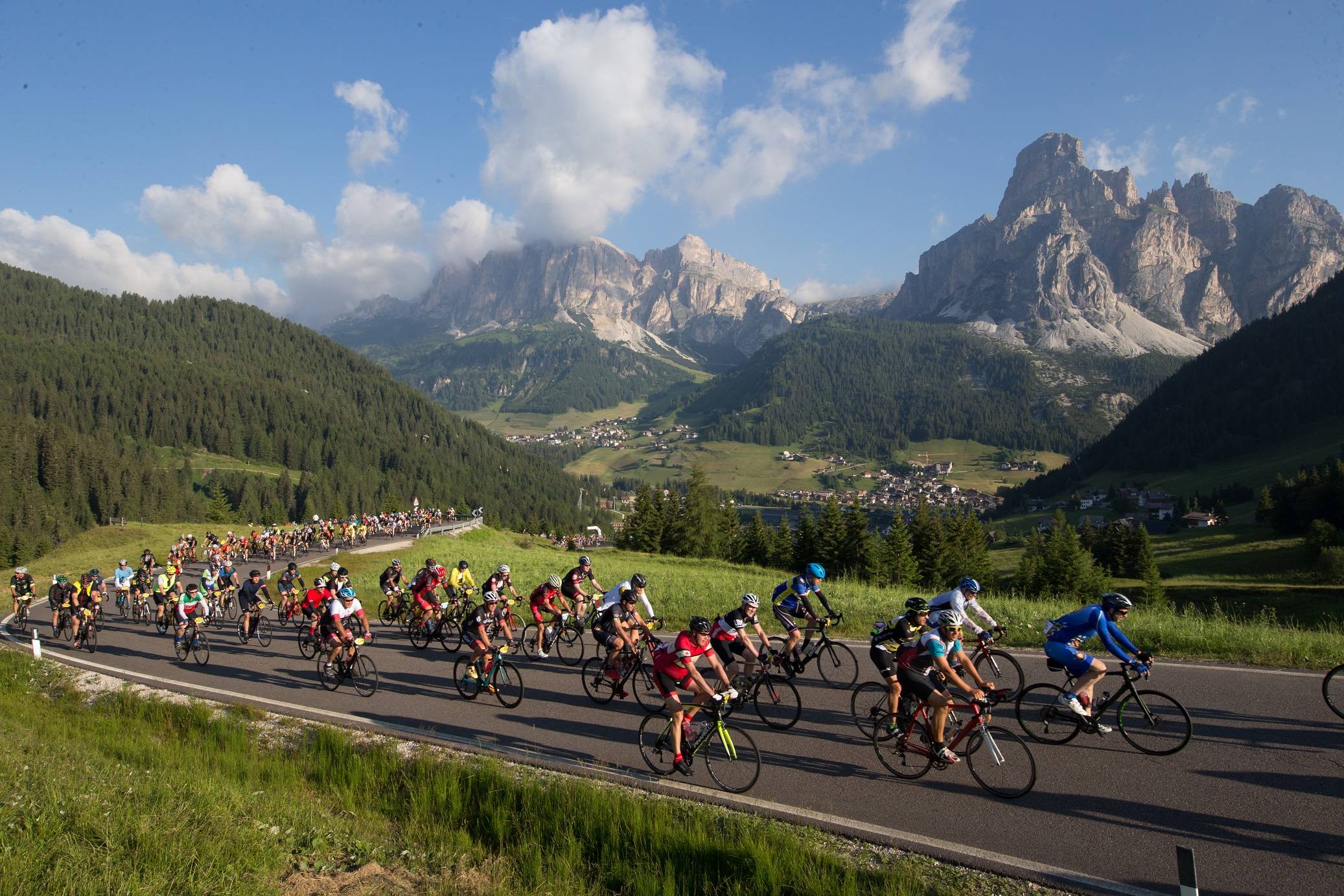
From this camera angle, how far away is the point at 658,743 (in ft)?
32.8

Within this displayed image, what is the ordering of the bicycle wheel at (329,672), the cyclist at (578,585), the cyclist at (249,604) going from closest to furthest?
the bicycle wheel at (329,672)
the cyclist at (578,585)
the cyclist at (249,604)

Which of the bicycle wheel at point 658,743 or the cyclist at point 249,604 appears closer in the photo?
the bicycle wheel at point 658,743

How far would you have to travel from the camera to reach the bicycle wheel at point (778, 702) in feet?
38.0

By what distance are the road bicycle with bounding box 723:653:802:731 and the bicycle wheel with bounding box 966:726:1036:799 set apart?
10.1ft

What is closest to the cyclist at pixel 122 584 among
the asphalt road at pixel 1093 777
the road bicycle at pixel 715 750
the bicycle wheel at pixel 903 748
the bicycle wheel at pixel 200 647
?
the bicycle wheel at pixel 200 647

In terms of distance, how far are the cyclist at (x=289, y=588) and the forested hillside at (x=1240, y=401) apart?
610 feet

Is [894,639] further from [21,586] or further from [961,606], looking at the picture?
[21,586]

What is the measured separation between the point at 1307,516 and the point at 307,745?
111 metres

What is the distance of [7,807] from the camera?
6.96 metres

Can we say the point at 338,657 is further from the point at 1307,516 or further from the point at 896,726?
the point at 1307,516

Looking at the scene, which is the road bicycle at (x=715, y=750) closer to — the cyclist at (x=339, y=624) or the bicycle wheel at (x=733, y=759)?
the bicycle wheel at (x=733, y=759)

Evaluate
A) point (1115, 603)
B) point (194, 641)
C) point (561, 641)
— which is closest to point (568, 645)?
point (561, 641)

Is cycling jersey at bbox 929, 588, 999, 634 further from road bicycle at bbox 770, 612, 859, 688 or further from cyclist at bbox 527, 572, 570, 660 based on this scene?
cyclist at bbox 527, 572, 570, 660

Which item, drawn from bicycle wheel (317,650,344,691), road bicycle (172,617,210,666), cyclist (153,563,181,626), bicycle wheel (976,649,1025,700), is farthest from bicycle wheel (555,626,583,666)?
cyclist (153,563,181,626)
